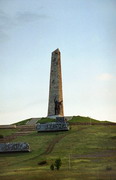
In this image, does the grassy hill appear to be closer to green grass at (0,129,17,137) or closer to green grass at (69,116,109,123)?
green grass at (0,129,17,137)

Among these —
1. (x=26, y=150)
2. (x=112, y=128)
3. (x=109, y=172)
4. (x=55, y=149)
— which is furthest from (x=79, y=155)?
(x=112, y=128)

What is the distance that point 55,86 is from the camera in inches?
3260

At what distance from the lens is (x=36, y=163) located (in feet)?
126

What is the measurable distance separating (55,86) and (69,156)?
42.5m

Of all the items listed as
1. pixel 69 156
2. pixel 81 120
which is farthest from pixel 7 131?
pixel 69 156

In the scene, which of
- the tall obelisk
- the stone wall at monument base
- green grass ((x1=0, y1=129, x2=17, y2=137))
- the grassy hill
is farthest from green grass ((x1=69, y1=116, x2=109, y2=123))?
the stone wall at monument base

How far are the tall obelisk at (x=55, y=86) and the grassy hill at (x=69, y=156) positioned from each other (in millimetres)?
16871

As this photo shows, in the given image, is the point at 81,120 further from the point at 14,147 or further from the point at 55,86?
the point at 14,147

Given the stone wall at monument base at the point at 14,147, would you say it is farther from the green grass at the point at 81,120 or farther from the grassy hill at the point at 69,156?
the green grass at the point at 81,120

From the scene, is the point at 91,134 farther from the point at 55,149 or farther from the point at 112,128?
the point at 55,149

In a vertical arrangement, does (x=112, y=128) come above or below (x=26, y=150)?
above

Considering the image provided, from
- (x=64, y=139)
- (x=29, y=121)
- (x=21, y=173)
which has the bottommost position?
(x=21, y=173)

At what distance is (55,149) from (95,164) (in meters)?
12.1

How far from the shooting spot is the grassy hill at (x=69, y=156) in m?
30.5
